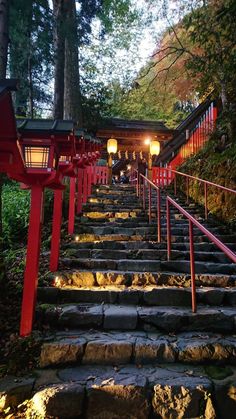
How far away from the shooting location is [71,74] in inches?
391

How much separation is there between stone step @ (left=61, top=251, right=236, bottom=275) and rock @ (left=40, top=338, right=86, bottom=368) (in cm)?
187

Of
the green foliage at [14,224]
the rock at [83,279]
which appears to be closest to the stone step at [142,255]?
the rock at [83,279]

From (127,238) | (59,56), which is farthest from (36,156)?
(59,56)

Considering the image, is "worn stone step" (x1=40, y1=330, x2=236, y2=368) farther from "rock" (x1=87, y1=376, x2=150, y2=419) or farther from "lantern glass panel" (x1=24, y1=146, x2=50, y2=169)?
"lantern glass panel" (x1=24, y1=146, x2=50, y2=169)

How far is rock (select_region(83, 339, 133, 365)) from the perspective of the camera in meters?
3.01

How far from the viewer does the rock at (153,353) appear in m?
3.02

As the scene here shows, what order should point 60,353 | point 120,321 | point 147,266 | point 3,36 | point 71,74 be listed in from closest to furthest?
point 60,353 → point 120,321 → point 147,266 → point 3,36 → point 71,74

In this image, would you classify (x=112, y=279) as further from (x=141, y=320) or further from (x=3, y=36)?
(x=3, y=36)

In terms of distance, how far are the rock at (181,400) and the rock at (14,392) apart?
1052 mm

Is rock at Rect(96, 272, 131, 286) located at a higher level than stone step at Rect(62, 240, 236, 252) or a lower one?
lower

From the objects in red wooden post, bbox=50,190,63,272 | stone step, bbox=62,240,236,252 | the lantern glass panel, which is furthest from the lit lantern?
stone step, bbox=62,240,236,252

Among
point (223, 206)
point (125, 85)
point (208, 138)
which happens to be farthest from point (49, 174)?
point (125, 85)

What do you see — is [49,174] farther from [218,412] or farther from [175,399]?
[218,412]

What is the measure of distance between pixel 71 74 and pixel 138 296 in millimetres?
8220
